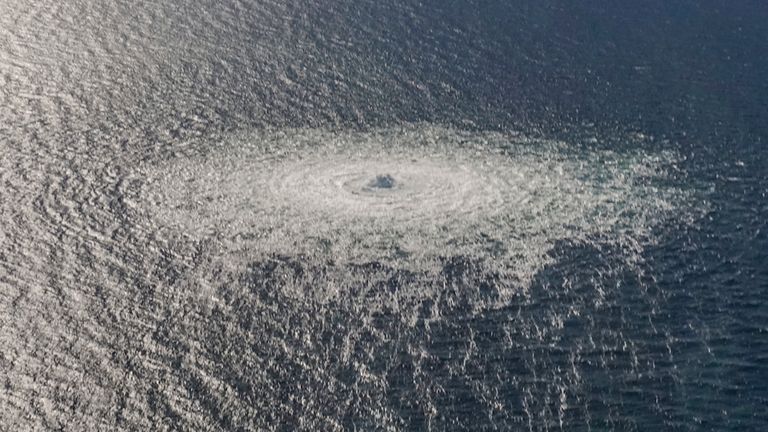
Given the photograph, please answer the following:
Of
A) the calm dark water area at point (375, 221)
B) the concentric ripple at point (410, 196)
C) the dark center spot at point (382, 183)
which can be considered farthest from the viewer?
the dark center spot at point (382, 183)

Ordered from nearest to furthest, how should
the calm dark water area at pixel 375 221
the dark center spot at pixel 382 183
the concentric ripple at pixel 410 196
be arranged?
the calm dark water area at pixel 375 221 < the concentric ripple at pixel 410 196 < the dark center spot at pixel 382 183

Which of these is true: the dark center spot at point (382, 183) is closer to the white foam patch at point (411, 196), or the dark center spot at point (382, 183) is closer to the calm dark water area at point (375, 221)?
the white foam patch at point (411, 196)

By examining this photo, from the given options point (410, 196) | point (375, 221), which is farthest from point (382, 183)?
point (375, 221)

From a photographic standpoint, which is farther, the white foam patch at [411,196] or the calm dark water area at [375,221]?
the white foam patch at [411,196]

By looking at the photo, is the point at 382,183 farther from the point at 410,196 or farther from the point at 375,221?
the point at 375,221

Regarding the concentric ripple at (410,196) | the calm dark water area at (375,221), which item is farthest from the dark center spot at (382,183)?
the calm dark water area at (375,221)
